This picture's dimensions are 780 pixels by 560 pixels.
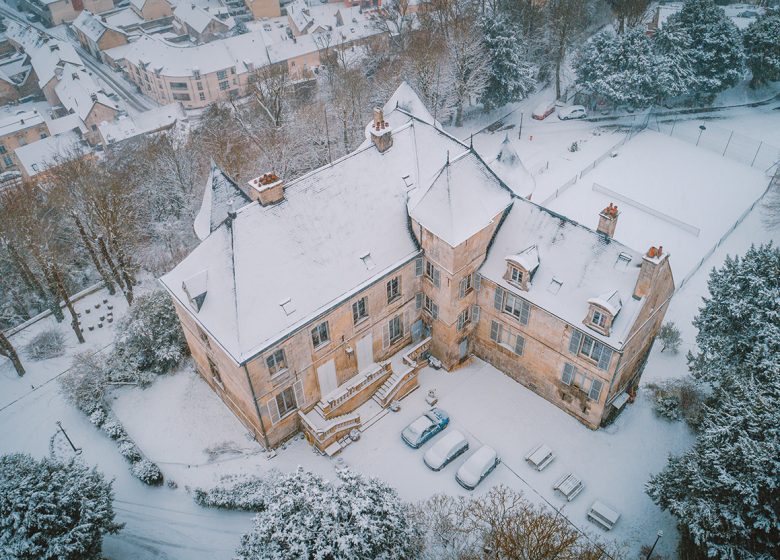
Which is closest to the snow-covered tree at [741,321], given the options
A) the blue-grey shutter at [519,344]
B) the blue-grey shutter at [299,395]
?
the blue-grey shutter at [519,344]

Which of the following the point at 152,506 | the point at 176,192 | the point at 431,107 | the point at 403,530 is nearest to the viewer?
the point at 403,530

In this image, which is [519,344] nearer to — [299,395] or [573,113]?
[299,395]

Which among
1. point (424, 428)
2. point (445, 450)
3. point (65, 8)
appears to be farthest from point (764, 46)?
point (65, 8)

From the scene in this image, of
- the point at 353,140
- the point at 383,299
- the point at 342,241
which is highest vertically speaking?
the point at 342,241

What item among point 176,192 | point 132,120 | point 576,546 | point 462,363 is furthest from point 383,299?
point 132,120

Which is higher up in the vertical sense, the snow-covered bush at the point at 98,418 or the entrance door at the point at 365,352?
the entrance door at the point at 365,352

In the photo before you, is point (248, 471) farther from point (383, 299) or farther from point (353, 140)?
point (353, 140)

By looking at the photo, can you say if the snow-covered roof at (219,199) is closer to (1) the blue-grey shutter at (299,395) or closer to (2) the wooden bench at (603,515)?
(1) the blue-grey shutter at (299,395)
